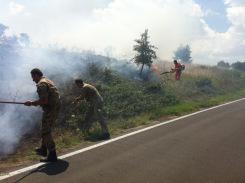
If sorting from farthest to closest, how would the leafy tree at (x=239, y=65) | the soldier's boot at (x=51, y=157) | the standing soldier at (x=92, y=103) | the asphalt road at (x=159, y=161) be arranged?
the leafy tree at (x=239, y=65)
the standing soldier at (x=92, y=103)
the soldier's boot at (x=51, y=157)
the asphalt road at (x=159, y=161)

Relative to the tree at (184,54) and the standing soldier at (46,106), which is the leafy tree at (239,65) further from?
the standing soldier at (46,106)

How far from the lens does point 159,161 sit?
8.20 m

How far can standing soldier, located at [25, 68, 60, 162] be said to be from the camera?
7.92m

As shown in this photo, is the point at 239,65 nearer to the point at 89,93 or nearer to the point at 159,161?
the point at 89,93

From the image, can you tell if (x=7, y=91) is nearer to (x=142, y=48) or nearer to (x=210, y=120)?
(x=210, y=120)

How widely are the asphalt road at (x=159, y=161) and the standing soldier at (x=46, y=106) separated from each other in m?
0.38

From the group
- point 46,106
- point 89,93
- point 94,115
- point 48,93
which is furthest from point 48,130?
point 94,115

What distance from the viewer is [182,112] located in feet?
55.8

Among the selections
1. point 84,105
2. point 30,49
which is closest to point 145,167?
point 84,105

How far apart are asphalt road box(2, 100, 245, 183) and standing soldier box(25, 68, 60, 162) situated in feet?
1.26

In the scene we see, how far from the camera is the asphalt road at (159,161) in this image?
22.9ft

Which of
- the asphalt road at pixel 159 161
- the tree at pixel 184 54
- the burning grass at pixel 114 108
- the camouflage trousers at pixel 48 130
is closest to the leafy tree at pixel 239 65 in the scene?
the tree at pixel 184 54

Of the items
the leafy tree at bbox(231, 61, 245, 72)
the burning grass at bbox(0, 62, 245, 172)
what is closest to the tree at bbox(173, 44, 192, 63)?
the leafy tree at bbox(231, 61, 245, 72)

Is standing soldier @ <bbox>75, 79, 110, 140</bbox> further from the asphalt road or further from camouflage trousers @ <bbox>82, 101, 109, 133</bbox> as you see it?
the asphalt road
